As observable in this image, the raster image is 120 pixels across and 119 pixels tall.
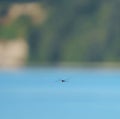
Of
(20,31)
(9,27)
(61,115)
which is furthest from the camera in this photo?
(20,31)

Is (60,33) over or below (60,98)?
over

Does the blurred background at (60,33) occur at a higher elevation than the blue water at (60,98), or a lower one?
higher

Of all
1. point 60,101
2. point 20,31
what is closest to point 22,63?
point 20,31

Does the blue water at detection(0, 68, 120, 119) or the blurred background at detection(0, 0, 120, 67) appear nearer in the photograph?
the blue water at detection(0, 68, 120, 119)

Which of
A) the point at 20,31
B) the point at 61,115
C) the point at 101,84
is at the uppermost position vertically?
the point at 20,31

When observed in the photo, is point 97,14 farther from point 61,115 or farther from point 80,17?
point 61,115

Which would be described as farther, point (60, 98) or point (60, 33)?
point (60, 33)

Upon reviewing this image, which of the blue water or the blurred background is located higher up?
the blurred background

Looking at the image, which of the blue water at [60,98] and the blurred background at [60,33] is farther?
the blurred background at [60,33]
